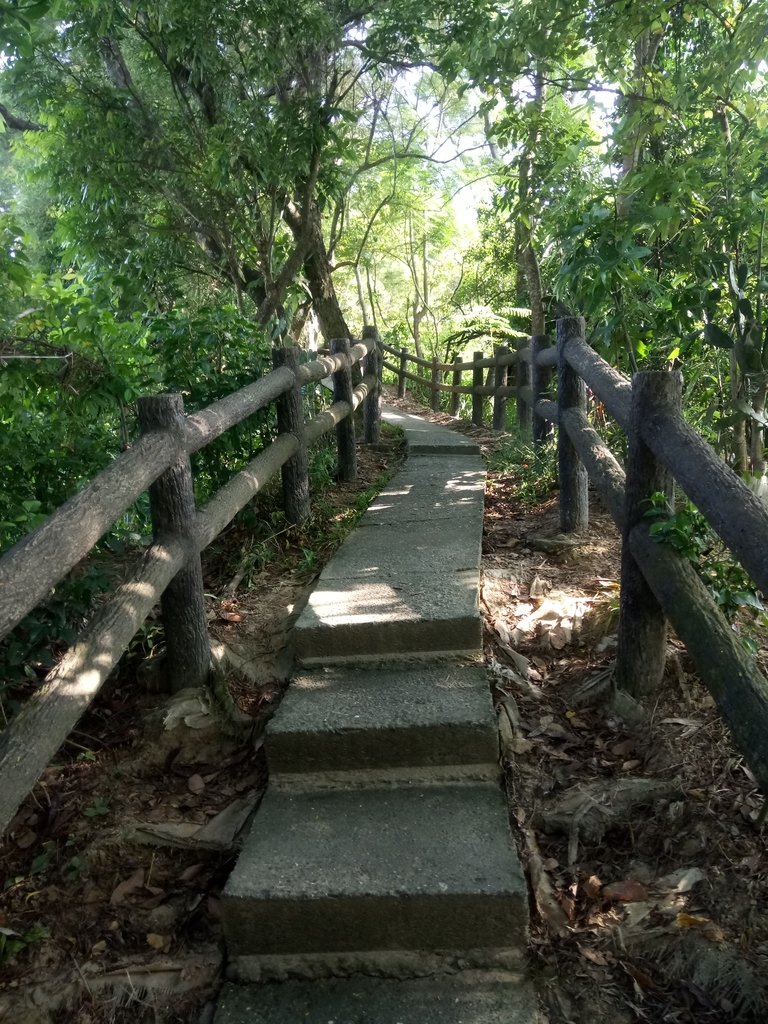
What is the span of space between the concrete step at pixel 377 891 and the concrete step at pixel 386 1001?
0.30 feet

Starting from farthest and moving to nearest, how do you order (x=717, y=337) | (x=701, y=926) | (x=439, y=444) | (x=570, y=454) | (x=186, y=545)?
(x=439, y=444), (x=570, y=454), (x=717, y=337), (x=186, y=545), (x=701, y=926)

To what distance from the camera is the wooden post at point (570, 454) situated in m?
4.38

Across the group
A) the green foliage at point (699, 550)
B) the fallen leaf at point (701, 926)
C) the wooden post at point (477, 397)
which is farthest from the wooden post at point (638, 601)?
the wooden post at point (477, 397)

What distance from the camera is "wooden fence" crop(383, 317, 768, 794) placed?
76.2 inches

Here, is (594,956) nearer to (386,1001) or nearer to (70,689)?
(386,1001)

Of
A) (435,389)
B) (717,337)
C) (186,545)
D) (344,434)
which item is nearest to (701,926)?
(186,545)

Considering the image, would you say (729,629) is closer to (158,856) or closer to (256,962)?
(256,962)

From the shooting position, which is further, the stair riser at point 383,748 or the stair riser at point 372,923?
the stair riser at point 383,748

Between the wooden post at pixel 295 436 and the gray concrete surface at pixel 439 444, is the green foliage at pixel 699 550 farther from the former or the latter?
the gray concrete surface at pixel 439 444

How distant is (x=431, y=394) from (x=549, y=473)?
1048cm

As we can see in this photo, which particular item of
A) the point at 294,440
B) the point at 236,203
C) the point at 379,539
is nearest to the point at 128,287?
the point at 236,203

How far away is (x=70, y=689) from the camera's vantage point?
2.15 m

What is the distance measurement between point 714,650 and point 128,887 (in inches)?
74.4

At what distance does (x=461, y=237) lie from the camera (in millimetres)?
20375
